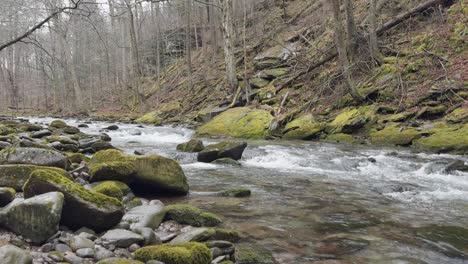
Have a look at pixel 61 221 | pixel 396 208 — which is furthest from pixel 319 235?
pixel 61 221

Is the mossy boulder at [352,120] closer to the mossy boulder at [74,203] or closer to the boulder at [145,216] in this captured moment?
the boulder at [145,216]

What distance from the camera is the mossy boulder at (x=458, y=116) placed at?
35.2ft

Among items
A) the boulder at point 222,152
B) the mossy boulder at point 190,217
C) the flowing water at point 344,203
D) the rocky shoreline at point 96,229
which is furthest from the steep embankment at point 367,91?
the rocky shoreline at point 96,229

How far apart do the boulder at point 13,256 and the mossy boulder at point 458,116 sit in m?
10.7

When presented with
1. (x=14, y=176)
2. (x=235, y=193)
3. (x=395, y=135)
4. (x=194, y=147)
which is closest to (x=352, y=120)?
(x=395, y=135)

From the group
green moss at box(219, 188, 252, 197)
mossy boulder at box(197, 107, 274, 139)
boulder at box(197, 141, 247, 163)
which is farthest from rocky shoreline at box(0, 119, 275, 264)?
mossy boulder at box(197, 107, 274, 139)

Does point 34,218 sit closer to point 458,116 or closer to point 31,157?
point 31,157

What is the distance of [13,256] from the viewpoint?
9.34ft

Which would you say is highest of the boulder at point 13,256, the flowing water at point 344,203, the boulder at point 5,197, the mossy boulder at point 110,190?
the boulder at point 5,197

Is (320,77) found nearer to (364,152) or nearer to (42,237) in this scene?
(364,152)

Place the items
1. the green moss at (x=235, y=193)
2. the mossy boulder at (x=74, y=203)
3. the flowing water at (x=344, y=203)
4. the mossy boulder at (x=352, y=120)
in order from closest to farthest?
1. the mossy boulder at (x=74, y=203)
2. the flowing water at (x=344, y=203)
3. the green moss at (x=235, y=193)
4. the mossy boulder at (x=352, y=120)

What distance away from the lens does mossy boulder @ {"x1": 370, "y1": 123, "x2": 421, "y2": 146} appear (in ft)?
37.1

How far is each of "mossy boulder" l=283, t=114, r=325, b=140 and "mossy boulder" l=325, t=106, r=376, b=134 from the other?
1.19ft

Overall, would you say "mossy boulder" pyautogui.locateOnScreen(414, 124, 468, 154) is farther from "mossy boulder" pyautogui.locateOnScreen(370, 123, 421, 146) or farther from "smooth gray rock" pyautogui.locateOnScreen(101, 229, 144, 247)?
"smooth gray rock" pyautogui.locateOnScreen(101, 229, 144, 247)
